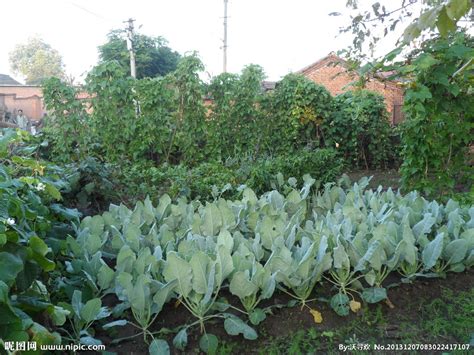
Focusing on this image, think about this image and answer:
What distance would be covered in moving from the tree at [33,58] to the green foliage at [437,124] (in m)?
55.3

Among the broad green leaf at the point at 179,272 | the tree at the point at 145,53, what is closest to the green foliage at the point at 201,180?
the broad green leaf at the point at 179,272

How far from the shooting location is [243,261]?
7.64ft

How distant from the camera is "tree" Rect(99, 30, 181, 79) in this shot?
21.3 m

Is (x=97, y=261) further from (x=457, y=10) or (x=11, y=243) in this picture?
(x=457, y=10)

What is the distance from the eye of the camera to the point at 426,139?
15.5 feet

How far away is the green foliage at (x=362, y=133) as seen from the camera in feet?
33.2

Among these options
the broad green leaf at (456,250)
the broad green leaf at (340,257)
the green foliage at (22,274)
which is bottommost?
the broad green leaf at (456,250)

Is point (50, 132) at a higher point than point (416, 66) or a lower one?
lower

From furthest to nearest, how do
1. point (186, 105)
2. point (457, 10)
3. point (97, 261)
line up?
point (186, 105) → point (97, 261) → point (457, 10)

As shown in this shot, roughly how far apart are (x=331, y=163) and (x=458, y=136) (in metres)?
2.41

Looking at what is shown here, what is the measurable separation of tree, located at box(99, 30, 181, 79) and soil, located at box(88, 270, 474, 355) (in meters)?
18.8

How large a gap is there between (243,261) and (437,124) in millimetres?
3240

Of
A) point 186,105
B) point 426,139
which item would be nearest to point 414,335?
point 426,139

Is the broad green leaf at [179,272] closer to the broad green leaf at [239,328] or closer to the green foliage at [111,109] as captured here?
the broad green leaf at [239,328]
